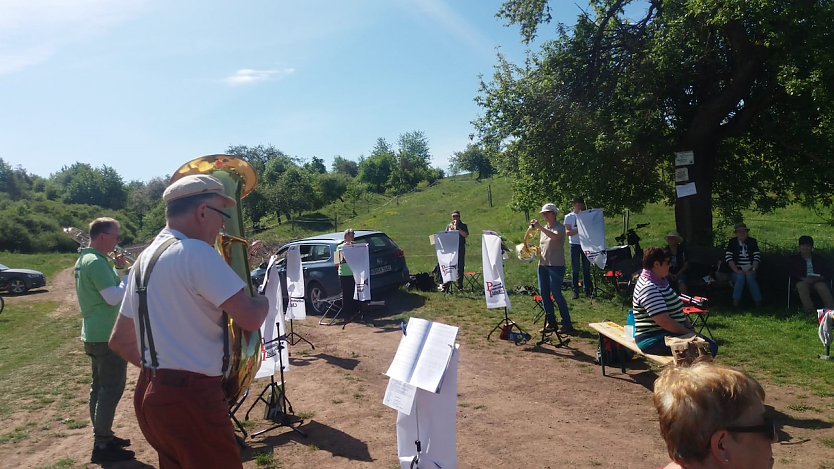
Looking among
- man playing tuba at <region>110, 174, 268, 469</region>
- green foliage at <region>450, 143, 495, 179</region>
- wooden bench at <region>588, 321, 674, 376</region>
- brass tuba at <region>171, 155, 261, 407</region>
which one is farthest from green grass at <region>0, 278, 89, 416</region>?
green foliage at <region>450, 143, 495, 179</region>

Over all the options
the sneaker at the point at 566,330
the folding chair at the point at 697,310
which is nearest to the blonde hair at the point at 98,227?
the folding chair at the point at 697,310

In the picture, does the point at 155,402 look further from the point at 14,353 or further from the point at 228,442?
the point at 14,353

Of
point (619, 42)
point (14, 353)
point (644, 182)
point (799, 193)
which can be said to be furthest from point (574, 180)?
point (14, 353)

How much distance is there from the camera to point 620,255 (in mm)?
11156

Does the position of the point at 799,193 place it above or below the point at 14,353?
above

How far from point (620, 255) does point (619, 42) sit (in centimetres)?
442

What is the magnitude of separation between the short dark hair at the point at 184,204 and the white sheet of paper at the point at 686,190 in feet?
32.7

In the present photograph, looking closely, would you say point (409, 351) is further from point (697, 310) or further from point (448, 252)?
point (448, 252)

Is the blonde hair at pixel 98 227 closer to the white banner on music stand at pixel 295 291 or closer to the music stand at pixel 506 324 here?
the white banner on music stand at pixel 295 291

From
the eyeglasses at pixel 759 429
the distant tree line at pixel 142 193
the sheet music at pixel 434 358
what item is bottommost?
the sheet music at pixel 434 358

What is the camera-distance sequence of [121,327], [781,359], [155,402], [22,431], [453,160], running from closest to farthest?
[155,402] < [121,327] < [22,431] < [781,359] < [453,160]

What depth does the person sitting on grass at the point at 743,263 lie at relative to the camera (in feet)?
30.1

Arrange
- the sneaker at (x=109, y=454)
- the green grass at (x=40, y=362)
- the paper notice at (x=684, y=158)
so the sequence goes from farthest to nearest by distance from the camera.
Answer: the paper notice at (x=684, y=158) → the green grass at (x=40, y=362) → the sneaker at (x=109, y=454)

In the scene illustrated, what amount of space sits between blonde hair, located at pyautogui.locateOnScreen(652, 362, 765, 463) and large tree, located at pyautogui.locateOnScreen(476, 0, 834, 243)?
816 cm
